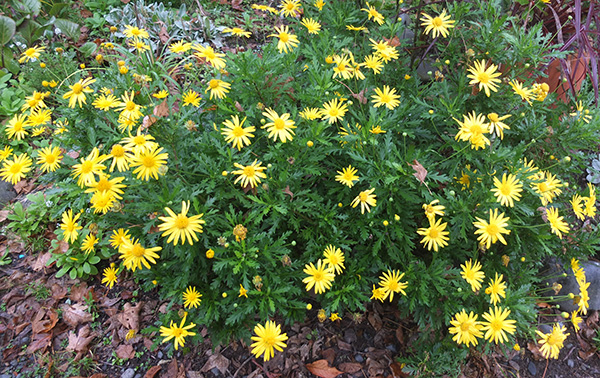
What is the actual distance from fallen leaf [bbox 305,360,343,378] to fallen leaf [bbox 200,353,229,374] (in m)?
0.47

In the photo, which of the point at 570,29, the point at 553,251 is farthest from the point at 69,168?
the point at 570,29

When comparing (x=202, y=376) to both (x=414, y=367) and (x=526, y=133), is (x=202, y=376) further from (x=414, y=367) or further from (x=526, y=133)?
(x=526, y=133)

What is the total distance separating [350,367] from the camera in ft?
7.48

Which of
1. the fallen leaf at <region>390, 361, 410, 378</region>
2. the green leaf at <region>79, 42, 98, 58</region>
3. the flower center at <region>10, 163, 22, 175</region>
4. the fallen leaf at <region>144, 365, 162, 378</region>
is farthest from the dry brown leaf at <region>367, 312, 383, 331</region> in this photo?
the green leaf at <region>79, 42, 98, 58</region>

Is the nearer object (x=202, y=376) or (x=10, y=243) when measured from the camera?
(x=202, y=376)

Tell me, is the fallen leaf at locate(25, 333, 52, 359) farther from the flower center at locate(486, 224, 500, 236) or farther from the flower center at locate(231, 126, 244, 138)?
the flower center at locate(486, 224, 500, 236)

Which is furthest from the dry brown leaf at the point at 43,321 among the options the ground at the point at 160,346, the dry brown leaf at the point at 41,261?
the dry brown leaf at the point at 41,261

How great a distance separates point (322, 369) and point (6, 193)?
2.82 meters

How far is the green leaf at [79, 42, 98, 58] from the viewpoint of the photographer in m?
3.70

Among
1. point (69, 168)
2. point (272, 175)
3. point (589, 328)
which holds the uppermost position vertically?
point (272, 175)

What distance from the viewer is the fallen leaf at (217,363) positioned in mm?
2232

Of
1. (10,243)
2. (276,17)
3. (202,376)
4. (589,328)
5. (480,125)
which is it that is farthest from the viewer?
(276,17)

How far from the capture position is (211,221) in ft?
6.15

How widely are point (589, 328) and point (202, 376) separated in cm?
252
